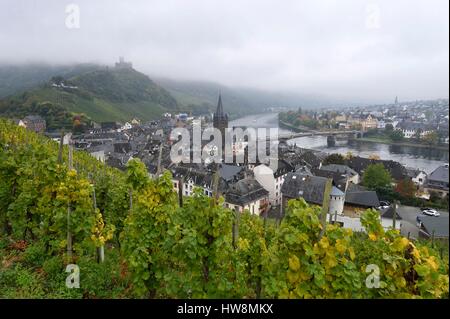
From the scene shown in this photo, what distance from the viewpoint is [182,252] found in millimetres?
6566

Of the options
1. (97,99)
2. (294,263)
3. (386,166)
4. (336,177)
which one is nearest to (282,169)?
(336,177)

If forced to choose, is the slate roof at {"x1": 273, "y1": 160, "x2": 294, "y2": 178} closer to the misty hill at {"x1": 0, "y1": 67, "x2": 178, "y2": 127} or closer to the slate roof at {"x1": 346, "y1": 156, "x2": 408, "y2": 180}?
the slate roof at {"x1": 346, "y1": 156, "x2": 408, "y2": 180}

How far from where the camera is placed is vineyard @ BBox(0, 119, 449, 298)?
18.7 ft

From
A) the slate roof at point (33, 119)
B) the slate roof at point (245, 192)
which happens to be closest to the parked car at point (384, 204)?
the slate roof at point (245, 192)

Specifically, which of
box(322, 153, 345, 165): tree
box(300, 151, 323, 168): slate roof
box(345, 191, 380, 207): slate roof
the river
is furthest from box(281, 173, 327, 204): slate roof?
box(322, 153, 345, 165): tree

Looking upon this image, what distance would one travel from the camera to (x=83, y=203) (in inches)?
356

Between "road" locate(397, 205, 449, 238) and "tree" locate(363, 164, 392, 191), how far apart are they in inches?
384

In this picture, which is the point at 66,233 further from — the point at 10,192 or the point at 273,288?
the point at 273,288

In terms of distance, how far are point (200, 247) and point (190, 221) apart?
1.86ft

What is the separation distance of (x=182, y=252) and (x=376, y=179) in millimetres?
37800

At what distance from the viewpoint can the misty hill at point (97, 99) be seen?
90500mm

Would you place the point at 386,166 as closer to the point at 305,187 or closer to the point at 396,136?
the point at 305,187

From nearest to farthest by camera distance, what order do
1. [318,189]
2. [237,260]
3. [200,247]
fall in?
[200,247]
[237,260]
[318,189]
